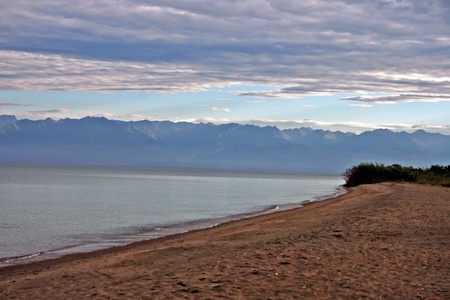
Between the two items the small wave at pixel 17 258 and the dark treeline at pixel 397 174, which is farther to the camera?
the dark treeline at pixel 397 174

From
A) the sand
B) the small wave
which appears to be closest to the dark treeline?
the sand

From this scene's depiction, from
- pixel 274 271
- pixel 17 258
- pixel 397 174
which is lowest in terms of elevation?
pixel 17 258

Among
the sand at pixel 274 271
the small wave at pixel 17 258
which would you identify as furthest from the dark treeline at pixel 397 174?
the small wave at pixel 17 258

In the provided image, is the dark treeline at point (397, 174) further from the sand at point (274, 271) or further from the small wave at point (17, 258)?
the small wave at point (17, 258)

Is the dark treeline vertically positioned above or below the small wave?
above

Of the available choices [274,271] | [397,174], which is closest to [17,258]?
[274,271]

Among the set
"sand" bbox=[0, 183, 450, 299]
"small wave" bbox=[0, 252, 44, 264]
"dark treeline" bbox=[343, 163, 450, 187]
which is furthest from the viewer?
"dark treeline" bbox=[343, 163, 450, 187]

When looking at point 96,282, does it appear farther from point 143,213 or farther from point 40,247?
point 143,213

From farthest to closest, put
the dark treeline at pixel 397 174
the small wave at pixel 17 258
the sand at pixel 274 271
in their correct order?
the dark treeline at pixel 397 174 < the small wave at pixel 17 258 < the sand at pixel 274 271

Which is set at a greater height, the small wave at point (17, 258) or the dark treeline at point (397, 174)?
the dark treeline at point (397, 174)

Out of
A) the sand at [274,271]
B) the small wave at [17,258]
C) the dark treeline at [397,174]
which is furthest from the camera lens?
the dark treeline at [397,174]

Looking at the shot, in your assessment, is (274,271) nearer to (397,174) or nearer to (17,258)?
(17,258)

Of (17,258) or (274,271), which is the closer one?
(274,271)

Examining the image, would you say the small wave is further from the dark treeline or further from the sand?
the dark treeline
